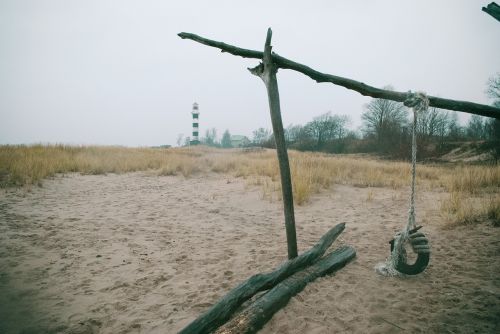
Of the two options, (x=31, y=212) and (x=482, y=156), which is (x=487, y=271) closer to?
(x=31, y=212)

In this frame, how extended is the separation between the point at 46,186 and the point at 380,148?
114 feet

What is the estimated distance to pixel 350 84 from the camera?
2912mm

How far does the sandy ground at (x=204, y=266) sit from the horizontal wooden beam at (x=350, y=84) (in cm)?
185

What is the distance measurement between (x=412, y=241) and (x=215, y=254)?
9.07 feet

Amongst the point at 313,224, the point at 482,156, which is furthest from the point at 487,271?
the point at 482,156

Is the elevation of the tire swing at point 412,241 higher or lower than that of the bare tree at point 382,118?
lower

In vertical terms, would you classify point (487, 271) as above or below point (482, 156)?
below

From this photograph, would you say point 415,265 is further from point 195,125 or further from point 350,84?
point 195,125

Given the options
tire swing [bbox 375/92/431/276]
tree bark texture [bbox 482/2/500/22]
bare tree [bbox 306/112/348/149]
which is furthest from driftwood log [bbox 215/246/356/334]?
bare tree [bbox 306/112/348/149]

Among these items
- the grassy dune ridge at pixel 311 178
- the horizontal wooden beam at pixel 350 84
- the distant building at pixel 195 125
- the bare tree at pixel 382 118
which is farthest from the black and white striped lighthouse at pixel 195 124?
the horizontal wooden beam at pixel 350 84

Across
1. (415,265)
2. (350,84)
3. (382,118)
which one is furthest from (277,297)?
(382,118)

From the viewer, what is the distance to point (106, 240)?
5.04 m

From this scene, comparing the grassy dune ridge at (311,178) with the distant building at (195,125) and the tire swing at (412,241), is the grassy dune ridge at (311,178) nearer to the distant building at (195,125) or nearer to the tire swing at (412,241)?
the tire swing at (412,241)

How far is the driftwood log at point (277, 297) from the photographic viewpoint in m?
2.27
